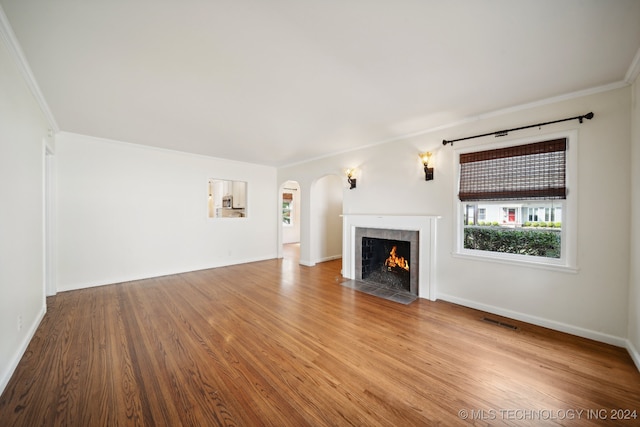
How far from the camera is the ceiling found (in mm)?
1562

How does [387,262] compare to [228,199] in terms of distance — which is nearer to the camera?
[387,262]

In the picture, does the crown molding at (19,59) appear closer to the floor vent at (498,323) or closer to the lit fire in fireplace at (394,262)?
the lit fire in fireplace at (394,262)

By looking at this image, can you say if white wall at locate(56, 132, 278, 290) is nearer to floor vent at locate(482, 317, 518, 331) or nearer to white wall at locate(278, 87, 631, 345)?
white wall at locate(278, 87, 631, 345)

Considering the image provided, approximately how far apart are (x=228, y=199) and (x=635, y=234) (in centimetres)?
751

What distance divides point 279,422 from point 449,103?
342cm

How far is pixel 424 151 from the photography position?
12.4 ft

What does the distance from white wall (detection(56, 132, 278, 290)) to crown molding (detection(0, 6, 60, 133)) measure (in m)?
1.31

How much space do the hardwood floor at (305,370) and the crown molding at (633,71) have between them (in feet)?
8.38

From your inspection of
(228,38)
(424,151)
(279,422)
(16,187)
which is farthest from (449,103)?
(16,187)

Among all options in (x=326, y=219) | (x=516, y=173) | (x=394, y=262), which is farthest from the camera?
(x=326, y=219)

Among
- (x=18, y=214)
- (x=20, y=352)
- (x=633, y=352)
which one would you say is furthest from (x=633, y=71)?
(x=20, y=352)

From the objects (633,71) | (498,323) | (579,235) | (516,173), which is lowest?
(498,323)

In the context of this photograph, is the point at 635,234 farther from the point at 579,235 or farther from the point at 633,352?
the point at 633,352

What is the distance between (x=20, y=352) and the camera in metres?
2.14
